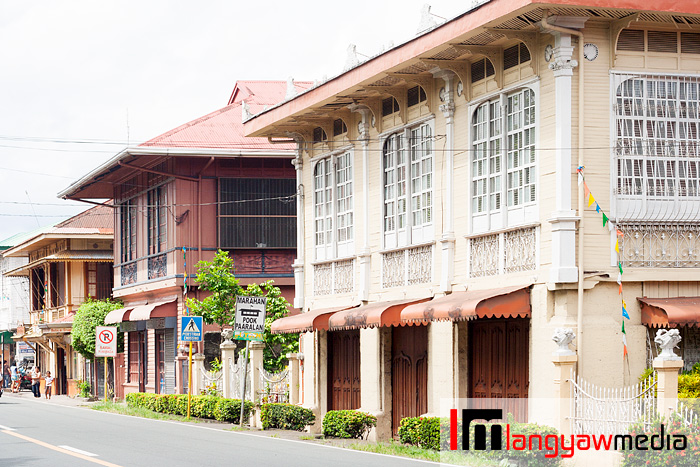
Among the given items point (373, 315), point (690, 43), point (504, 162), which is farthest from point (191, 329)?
point (690, 43)

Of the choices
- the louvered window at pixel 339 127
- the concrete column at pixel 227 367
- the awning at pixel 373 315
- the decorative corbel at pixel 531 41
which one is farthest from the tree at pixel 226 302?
the decorative corbel at pixel 531 41

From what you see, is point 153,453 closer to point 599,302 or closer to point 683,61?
point 599,302

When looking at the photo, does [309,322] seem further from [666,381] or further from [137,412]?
[666,381]

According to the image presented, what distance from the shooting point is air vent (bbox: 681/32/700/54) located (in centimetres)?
1839

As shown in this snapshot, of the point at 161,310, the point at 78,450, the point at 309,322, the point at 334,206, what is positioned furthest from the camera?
the point at 161,310

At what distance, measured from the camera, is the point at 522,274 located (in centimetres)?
1867

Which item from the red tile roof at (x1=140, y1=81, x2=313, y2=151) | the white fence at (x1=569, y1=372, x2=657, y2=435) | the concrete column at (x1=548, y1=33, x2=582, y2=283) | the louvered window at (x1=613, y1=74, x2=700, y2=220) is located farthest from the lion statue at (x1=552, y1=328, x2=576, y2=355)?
the red tile roof at (x1=140, y1=81, x2=313, y2=151)

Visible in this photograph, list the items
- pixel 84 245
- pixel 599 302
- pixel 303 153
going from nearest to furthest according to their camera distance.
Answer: pixel 599 302 → pixel 303 153 → pixel 84 245

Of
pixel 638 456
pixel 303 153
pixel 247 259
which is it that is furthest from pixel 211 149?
pixel 638 456

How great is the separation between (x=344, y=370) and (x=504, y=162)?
8.77 metres

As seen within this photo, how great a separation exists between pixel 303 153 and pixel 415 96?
5.86 metres

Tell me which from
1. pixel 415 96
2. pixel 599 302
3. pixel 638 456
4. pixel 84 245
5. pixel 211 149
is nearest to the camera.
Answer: pixel 638 456

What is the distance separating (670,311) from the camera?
1714cm

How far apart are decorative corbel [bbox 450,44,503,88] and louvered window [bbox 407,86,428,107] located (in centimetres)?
271
